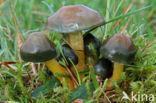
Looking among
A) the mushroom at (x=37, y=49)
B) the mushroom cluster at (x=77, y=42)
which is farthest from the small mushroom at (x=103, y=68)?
the mushroom at (x=37, y=49)

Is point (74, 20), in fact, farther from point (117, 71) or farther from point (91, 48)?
point (117, 71)

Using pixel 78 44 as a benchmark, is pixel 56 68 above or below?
below

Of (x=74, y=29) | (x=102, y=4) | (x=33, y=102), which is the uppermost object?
(x=102, y=4)

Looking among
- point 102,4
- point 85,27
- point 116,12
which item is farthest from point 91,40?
point 102,4

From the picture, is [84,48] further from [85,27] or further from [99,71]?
[85,27]

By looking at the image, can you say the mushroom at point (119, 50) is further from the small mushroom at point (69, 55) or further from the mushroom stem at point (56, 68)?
the mushroom stem at point (56, 68)

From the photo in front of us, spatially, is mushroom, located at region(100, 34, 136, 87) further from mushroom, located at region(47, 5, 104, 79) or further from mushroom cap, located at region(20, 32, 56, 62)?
mushroom cap, located at region(20, 32, 56, 62)

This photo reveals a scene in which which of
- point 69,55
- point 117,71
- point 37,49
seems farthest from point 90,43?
point 37,49
